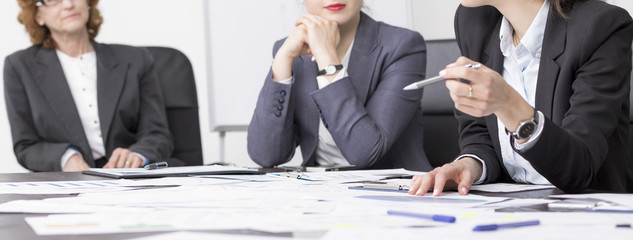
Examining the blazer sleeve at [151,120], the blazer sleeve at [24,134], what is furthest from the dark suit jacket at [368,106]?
the blazer sleeve at [24,134]

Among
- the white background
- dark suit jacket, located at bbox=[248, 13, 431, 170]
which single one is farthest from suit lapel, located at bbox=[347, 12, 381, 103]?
the white background

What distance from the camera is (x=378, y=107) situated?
1918 millimetres

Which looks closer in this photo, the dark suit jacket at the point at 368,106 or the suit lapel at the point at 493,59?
the suit lapel at the point at 493,59

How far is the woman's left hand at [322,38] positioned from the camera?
1881 millimetres

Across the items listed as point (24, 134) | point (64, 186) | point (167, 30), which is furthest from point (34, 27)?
point (64, 186)

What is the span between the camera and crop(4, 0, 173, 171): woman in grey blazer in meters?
2.48

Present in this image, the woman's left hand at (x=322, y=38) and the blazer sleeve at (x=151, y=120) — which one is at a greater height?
the woman's left hand at (x=322, y=38)

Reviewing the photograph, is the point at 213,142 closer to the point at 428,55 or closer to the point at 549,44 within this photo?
the point at 428,55

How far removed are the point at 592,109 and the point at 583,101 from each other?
0.06ft

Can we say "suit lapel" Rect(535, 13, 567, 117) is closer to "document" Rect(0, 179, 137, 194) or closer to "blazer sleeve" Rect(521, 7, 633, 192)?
"blazer sleeve" Rect(521, 7, 633, 192)

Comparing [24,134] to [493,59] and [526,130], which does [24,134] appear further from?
[526,130]

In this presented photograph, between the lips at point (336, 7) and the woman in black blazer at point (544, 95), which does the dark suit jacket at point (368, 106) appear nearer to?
the lips at point (336, 7)

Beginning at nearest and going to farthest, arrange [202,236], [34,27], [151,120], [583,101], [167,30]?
[202,236] < [583,101] < [151,120] < [34,27] < [167,30]

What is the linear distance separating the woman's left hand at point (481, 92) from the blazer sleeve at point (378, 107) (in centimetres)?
79
